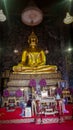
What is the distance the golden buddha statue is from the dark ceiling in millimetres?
390

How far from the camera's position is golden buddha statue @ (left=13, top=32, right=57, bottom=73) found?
634 cm

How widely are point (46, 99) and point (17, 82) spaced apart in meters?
2.27

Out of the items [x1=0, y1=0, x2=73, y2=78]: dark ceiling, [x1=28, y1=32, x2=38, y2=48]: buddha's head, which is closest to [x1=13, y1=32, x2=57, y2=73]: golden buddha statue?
[x1=28, y1=32, x2=38, y2=48]: buddha's head

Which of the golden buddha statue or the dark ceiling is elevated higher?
the dark ceiling

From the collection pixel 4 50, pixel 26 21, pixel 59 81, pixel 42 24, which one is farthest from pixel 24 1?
pixel 59 81

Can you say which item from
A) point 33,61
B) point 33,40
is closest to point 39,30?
point 33,40

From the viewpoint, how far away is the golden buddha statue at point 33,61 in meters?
6.34

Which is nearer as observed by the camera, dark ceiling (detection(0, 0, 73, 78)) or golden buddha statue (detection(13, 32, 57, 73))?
golden buddha statue (detection(13, 32, 57, 73))

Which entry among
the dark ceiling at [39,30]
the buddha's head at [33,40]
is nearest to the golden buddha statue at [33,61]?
the buddha's head at [33,40]

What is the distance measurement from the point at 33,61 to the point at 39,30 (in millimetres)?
1413

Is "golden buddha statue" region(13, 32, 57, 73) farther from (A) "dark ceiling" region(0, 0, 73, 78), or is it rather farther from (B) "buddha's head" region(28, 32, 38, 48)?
(A) "dark ceiling" region(0, 0, 73, 78)

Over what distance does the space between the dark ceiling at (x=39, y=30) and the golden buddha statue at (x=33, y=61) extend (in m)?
0.39

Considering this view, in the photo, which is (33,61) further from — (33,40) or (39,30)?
(39,30)

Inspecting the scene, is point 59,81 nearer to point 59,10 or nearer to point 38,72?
point 38,72
